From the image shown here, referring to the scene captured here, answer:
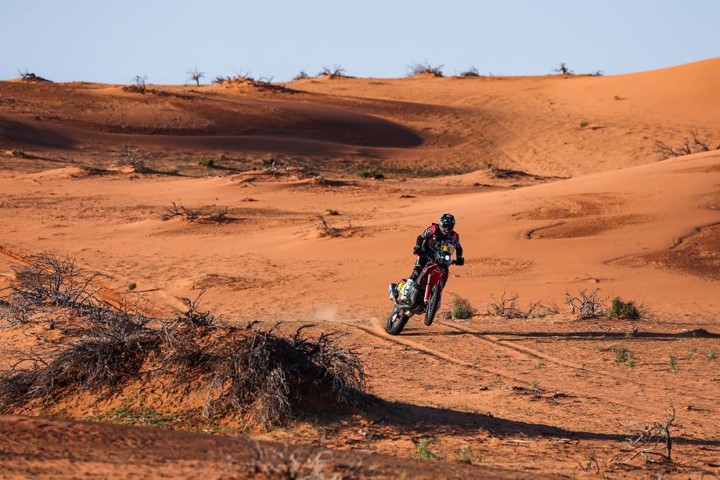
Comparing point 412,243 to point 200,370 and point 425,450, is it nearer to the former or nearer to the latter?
point 200,370

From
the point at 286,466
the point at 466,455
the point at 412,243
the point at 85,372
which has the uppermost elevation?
the point at 286,466

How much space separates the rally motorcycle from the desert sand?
1.37 feet

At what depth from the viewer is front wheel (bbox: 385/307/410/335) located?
13.7 m

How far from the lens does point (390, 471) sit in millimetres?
6027

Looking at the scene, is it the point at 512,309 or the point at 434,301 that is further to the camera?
the point at 512,309

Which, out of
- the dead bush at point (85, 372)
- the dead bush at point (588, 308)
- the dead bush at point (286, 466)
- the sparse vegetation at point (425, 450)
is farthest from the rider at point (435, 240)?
the dead bush at point (286, 466)

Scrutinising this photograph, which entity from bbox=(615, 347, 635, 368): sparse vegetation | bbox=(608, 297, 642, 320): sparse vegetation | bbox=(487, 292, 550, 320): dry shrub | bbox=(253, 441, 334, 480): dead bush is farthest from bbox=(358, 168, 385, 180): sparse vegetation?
bbox=(253, 441, 334, 480): dead bush

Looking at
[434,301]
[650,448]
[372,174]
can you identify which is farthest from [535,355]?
[372,174]

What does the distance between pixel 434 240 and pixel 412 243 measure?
8189 mm

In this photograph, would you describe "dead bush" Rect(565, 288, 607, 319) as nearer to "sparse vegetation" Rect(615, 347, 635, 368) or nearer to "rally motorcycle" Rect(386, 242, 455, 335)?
"sparse vegetation" Rect(615, 347, 635, 368)

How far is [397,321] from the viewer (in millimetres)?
13820

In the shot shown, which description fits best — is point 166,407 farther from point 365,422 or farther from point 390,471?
point 390,471

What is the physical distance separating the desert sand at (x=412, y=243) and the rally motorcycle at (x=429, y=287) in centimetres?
42

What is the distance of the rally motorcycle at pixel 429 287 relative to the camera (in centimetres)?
1321
